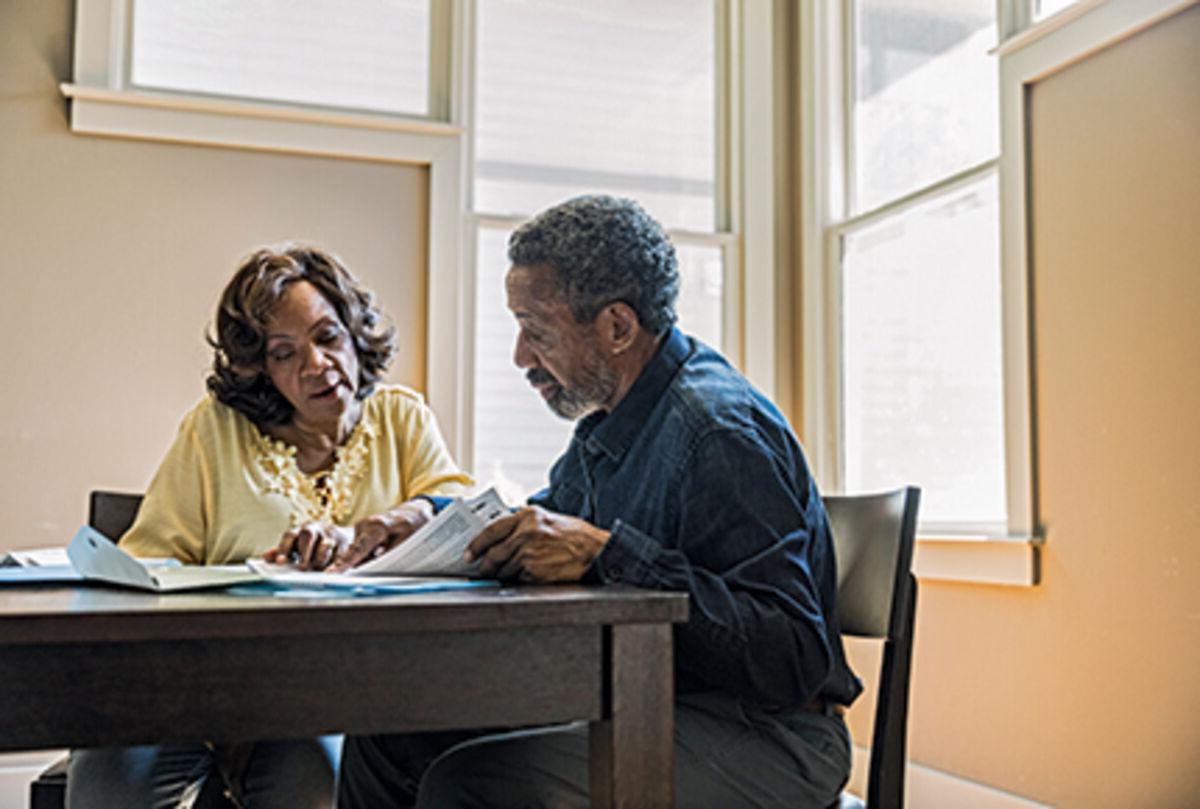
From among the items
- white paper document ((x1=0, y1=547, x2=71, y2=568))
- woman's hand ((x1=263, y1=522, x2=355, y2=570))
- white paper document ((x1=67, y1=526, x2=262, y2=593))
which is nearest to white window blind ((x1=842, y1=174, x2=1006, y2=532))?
woman's hand ((x1=263, y1=522, x2=355, y2=570))

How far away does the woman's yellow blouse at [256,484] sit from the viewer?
2076mm

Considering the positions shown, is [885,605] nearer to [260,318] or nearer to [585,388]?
[585,388]

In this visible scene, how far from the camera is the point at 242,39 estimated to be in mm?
3418

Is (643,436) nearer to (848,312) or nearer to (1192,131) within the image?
(1192,131)

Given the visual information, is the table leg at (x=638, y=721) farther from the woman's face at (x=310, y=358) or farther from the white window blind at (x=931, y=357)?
the white window blind at (x=931, y=357)

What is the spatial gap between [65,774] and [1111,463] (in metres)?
1.95

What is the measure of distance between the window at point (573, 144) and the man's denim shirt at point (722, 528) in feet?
6.35

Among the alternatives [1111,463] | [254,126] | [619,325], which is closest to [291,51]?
[254,126]

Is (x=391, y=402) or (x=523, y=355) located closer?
(x=523, y=355)

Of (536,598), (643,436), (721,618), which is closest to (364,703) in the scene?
(536,598)

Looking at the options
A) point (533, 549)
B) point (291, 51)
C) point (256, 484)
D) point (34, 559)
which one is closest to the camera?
point (533, 549)

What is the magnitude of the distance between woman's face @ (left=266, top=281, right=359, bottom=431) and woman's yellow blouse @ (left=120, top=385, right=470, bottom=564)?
Result: 0.08 m

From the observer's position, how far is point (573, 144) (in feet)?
12.2

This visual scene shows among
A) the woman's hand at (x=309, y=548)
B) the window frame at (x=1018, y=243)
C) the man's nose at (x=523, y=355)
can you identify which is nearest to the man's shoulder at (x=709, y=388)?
the man's nose at (x=523, y=355)
